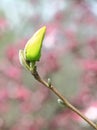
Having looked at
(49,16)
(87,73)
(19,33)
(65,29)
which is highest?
(19,33)

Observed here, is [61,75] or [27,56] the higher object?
[61,75]

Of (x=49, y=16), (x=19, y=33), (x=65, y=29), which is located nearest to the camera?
(x=65, y=29)

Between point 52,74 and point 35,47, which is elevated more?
point 52,74

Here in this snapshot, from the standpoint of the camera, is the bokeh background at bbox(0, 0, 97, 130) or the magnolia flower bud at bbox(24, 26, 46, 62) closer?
the magnolia flower bud at bbox(24, 26, 46, 62)

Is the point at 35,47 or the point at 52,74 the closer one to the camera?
the point at 35,47

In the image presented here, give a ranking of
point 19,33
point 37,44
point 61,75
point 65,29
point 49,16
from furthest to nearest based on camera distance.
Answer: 1. point 19,33
2. point 61,75
3. point 49,16
4. point 65,29
5. point 37,44

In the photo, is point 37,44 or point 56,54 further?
point 56,54

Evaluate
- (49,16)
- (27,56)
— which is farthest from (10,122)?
(27,56)

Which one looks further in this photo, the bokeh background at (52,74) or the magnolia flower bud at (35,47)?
the bokeh background at (52,74)

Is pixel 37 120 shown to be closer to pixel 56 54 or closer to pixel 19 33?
pixel 56 54

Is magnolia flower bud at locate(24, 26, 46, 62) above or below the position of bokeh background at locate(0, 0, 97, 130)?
below

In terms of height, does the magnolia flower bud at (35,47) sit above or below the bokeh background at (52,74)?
below
